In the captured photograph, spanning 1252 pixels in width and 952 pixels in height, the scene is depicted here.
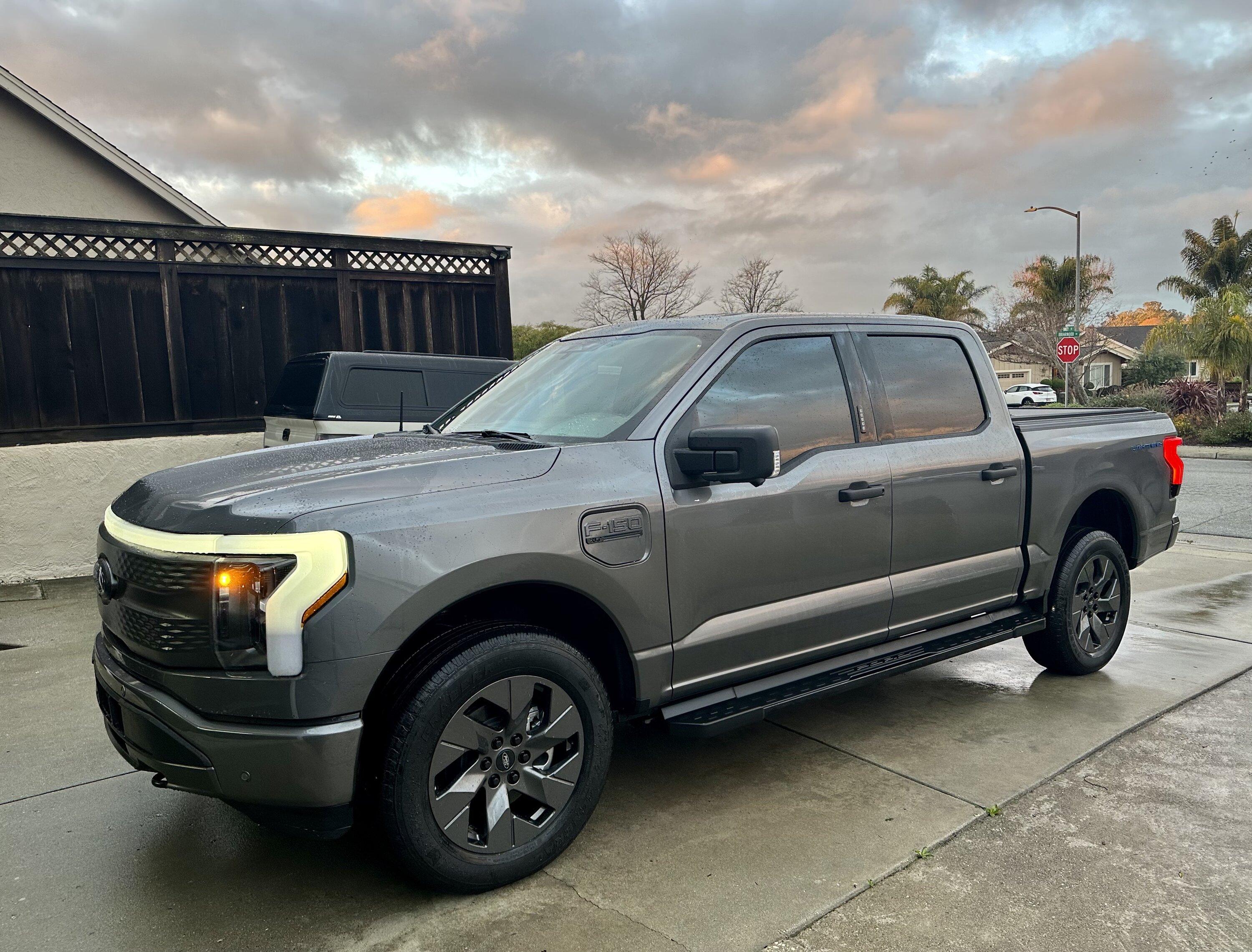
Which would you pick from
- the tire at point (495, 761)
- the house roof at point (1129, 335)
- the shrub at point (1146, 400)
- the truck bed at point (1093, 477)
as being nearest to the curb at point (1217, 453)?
the shrub at point (1146, 400)

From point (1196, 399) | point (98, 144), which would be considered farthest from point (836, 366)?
point (1196, 399)

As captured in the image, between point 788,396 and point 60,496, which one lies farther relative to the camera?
point 60,496

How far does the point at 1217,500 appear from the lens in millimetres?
12727

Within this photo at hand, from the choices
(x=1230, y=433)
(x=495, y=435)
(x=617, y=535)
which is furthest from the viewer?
(x=1230, y=433)

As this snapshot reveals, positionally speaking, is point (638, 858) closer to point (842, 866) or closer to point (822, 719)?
point (842, 866)

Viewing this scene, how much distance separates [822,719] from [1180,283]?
51.8 meters

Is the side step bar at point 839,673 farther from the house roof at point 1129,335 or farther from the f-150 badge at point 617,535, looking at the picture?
the house roof at point 1129,335

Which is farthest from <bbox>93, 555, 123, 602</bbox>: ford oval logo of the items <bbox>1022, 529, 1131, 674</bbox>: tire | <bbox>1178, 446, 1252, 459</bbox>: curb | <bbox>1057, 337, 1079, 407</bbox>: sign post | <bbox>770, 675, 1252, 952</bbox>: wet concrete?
<bbox>1057, 337, 1079, 407</bbox>: sign post

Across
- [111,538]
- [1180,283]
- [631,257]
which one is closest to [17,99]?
[111,538]

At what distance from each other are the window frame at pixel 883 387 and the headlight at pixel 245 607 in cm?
252

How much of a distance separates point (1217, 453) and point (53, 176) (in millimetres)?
22912

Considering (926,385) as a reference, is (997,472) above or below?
below

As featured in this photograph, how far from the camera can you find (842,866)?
2975 mm

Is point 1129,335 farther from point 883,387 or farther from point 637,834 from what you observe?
point 637,834
